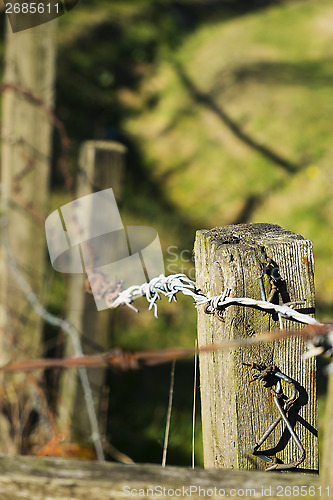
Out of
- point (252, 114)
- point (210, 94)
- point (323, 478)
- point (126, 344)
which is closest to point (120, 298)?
point (323, 478)

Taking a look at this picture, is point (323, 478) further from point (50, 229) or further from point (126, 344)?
point (126, 344)

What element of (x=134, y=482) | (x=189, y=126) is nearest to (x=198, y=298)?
(x=134, y=482)

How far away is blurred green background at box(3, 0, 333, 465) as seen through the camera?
376 cm

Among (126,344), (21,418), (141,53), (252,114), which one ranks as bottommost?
(21,418)

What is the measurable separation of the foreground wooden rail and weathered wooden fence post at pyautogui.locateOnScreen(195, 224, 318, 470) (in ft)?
0.58

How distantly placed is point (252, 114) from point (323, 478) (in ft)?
17.3

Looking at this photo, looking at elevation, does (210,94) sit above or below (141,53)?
below

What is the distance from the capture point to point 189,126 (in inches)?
229

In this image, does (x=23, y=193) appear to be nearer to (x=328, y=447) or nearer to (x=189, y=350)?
(x=189, y=350)

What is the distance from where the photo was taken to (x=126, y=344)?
3.74 m

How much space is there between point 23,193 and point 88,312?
738 millimetres

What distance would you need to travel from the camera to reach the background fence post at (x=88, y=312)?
242 centimetres

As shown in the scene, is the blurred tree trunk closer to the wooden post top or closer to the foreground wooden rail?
the wooden post top

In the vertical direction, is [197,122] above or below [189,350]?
above
